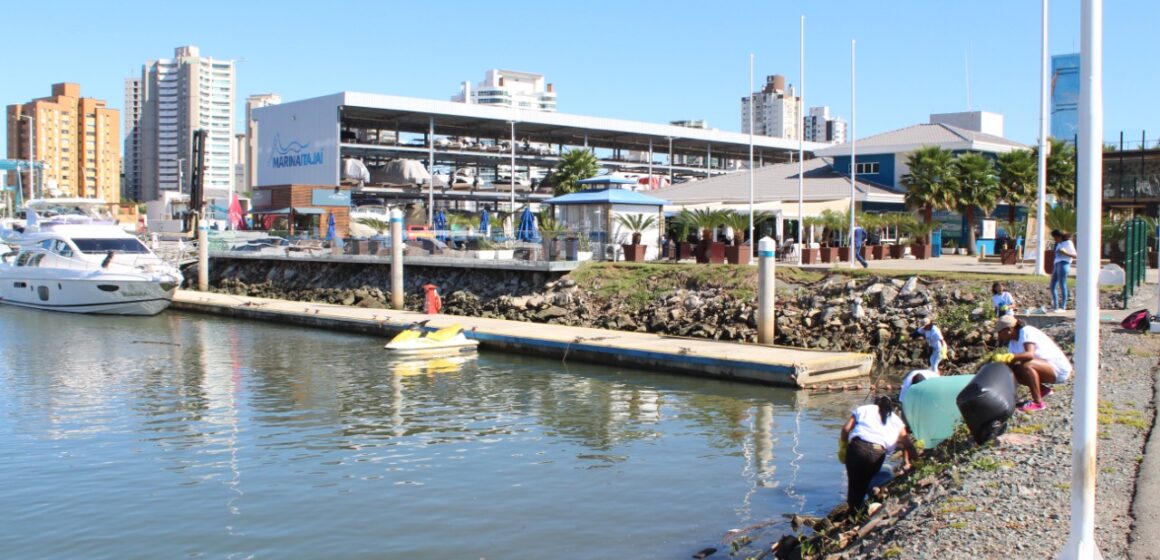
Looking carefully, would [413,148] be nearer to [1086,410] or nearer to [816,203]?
[816,203]

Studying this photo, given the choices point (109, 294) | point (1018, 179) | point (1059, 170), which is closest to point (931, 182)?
point (1018, 179)

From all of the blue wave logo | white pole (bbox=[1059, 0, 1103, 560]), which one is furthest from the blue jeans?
the blue wave logo

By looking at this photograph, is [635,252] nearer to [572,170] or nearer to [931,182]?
[931,182]

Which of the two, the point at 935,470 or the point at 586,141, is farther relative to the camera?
the point at 586,141

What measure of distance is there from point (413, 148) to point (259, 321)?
37.3 meters

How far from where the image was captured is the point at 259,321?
37594 mm

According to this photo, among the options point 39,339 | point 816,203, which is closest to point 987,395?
point 39,339

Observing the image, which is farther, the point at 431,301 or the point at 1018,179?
the point at 1018,179

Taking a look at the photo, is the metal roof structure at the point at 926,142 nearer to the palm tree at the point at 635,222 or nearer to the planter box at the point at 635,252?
the palm tree at the point at 635,222

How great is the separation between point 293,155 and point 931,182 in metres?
47.0

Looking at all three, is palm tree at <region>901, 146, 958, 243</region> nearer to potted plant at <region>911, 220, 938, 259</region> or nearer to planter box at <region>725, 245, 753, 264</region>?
potted plant at <region>911, 220, 938, 259</region>

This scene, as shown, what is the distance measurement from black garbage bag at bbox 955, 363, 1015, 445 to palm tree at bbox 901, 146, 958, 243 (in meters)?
36.0

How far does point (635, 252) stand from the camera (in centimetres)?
3597

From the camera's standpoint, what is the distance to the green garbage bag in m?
12.1
